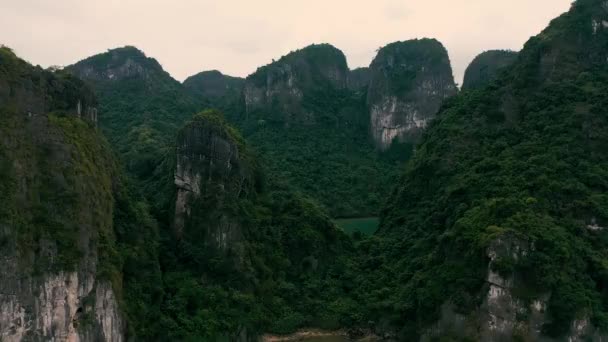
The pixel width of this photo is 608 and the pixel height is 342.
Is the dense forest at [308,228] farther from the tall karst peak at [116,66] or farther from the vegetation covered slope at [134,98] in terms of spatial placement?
the tall karst peak at [116,66]

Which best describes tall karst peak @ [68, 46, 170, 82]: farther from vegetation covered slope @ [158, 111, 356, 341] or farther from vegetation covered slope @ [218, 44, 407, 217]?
vegetation covered slope @ [158, 111, 356, 341]

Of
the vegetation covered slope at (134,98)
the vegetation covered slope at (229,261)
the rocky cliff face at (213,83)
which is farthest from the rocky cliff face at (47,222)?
the rocky cliff face at (213,83)

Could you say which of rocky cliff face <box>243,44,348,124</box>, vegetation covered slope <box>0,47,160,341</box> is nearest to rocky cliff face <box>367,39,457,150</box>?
rocky cliff face <box>243,44,348,124</box>

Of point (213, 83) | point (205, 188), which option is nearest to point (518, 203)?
point (205, 188)

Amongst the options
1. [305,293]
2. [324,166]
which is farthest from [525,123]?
[324,166]

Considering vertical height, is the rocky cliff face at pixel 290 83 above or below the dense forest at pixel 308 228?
above

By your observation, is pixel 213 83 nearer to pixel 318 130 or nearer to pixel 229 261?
pixel 318 130
